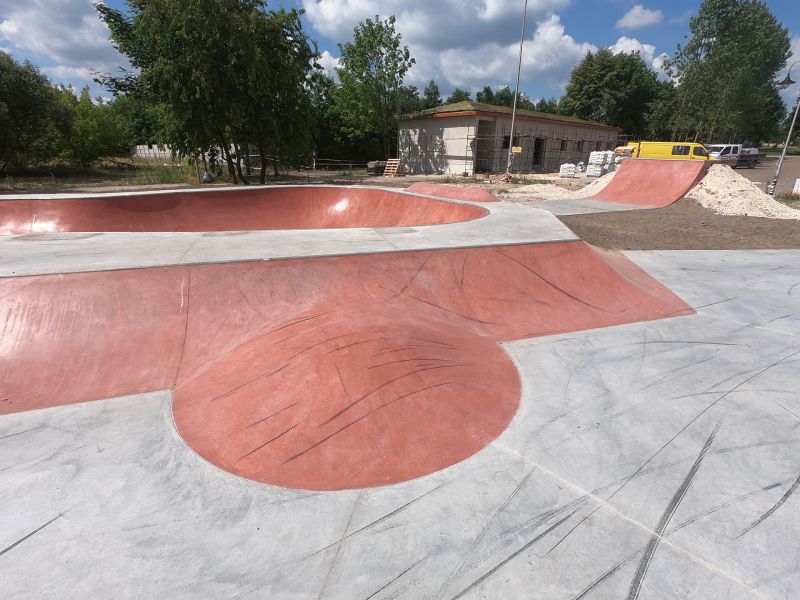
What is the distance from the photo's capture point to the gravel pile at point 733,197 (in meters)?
13.2

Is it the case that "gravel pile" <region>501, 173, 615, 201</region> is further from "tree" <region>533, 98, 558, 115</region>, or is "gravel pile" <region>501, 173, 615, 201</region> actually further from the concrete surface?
"tree" <region>533, 98, 558, 115</region>

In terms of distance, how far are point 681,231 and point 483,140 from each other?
2140 cm

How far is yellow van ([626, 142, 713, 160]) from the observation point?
24.4 meters

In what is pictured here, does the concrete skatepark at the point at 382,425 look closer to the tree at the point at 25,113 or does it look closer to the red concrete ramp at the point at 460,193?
the red concrete ramp at the point at 460,193

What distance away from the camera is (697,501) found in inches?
99.4

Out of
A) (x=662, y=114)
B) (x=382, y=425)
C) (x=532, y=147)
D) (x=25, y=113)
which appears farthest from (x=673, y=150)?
(x=25, y=113)

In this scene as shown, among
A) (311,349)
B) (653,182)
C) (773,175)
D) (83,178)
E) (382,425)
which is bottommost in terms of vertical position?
(382,425)

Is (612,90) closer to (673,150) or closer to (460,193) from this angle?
(673,150)

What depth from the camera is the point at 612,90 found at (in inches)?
1859

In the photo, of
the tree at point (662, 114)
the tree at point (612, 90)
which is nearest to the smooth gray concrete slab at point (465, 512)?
the tree at point (662, 114)

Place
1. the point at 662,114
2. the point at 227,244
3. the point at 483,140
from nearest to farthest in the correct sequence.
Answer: the point at 227,244
the point at 483,140
the point at 662,114

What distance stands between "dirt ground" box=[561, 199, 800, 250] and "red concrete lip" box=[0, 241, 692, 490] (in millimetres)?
4473

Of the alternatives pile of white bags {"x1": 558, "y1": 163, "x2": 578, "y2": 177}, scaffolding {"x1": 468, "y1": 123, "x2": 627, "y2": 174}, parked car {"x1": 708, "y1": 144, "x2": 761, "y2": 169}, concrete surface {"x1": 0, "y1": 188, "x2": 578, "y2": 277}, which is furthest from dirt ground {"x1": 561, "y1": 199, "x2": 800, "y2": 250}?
parked car {"x1": 708, "y1": 144, "x2": 761, "y2": 169}

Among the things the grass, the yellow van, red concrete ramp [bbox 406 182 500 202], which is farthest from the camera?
the yellow van
